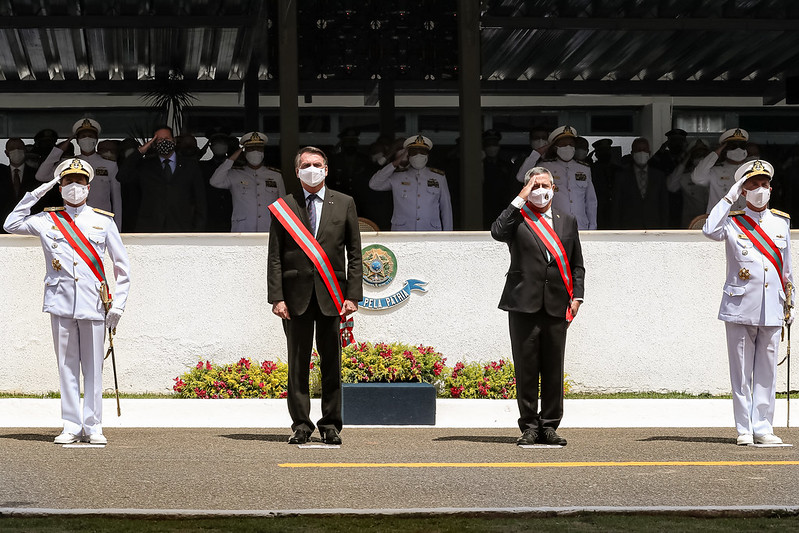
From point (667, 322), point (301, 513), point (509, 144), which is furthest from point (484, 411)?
point (301, 513)

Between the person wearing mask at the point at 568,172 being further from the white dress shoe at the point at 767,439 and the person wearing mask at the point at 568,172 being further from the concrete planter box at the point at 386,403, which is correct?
the white dress shoe at the point at 767,439

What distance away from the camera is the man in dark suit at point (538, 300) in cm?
984

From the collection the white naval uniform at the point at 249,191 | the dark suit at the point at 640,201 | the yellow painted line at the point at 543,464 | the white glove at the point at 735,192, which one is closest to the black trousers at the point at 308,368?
the yellow painted line at the point at 543,464

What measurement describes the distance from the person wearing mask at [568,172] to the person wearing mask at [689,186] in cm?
92

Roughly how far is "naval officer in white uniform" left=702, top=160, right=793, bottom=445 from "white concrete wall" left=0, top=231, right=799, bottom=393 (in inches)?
145

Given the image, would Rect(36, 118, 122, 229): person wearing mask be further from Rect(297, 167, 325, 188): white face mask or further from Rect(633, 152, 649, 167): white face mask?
Rect(633, 152, 649, 167): white face mask

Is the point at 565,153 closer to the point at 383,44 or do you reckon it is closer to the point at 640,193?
the point at 640,193

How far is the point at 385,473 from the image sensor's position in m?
8.31

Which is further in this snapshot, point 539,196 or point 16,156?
point 16,156

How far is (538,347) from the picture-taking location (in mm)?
9922

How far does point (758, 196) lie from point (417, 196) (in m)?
5.19

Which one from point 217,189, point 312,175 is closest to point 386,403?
point 312,175

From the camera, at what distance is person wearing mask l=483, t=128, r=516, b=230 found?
14727mm

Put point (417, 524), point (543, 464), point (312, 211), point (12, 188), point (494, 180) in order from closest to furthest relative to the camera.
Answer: point (417, 524)
point (543, 464)
point (312, 211)
point (12, 188)
point (494, 180)
